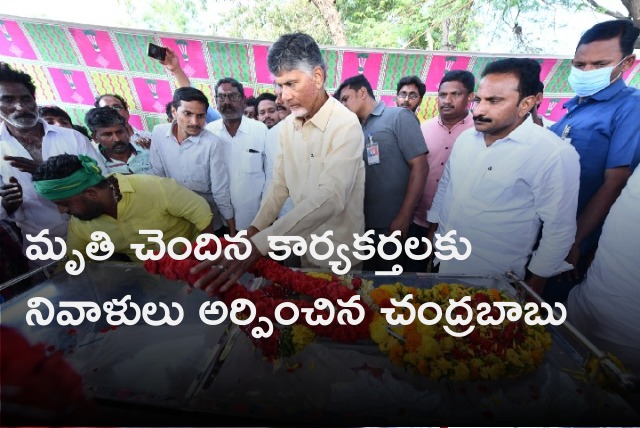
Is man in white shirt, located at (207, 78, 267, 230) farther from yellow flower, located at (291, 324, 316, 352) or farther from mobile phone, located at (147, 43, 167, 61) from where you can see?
yellow flower, located at (291, 324, 316, 352)

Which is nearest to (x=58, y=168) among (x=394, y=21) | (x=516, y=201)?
(x=516, y=201)

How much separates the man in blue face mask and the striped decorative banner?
3.36 meters

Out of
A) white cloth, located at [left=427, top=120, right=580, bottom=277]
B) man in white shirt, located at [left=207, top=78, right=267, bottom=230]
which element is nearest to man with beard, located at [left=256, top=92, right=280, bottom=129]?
man in white shirt, located at [left=207, top=78, right=267, bottom=230]

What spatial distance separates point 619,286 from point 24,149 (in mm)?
4448

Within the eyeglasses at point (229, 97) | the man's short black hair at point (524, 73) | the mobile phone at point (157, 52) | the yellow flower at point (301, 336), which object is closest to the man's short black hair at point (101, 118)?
the eyeglasses at point (229, 97)

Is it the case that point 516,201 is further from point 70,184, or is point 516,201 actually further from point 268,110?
point 268,110

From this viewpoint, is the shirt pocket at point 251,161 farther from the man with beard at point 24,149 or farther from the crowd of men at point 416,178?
the man with beard at point 24,149

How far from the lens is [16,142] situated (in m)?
2.67

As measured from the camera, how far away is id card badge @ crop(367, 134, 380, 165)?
2641mm

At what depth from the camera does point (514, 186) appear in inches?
74.2

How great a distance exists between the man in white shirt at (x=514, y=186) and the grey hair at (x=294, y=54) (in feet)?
3.69

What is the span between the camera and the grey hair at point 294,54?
1.67 metres

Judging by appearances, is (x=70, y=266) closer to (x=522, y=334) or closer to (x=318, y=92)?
(x=318, y=92)

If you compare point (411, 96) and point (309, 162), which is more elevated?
point (411, 96)
